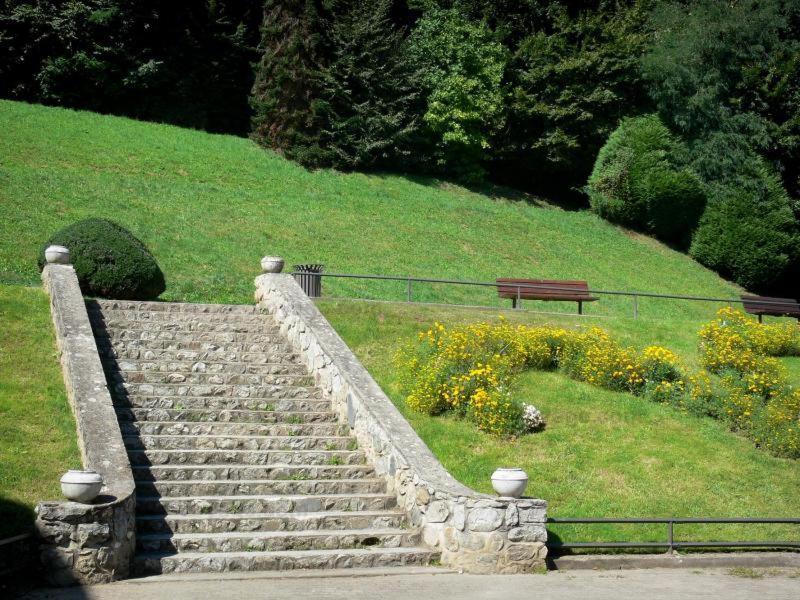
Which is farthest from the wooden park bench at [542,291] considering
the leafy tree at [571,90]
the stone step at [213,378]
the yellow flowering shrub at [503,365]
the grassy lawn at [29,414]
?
the leafy tree at [571,90]

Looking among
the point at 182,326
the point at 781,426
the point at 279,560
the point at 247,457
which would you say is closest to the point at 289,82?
the point at 182,326

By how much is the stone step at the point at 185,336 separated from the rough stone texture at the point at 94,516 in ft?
9.61

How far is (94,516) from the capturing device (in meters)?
9.07

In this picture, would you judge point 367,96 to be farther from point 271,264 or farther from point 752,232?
point 271,264

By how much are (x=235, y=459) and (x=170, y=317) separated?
16.3 feet

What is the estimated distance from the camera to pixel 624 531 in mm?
11820

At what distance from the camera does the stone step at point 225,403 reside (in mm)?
12898

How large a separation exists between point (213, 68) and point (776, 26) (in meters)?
23.8

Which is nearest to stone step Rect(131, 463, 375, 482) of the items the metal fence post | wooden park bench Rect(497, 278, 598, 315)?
the metal fence post

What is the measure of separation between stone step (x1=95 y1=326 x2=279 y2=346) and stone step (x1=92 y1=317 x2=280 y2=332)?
2cm

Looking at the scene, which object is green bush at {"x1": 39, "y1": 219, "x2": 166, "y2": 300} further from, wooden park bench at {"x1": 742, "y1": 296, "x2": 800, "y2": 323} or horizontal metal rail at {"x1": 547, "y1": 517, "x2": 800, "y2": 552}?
wooden park bench at {"x1": 742, "y1": 296, "x2": 800, "y2": 323}

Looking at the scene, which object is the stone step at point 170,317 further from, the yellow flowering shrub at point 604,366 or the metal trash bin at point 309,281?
the yellow flowering shrub at point 604,366

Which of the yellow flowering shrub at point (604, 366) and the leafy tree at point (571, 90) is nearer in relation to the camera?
the yellow flowering shrub at point (604, 366)

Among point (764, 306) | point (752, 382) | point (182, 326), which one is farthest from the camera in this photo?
point (764, 306)
